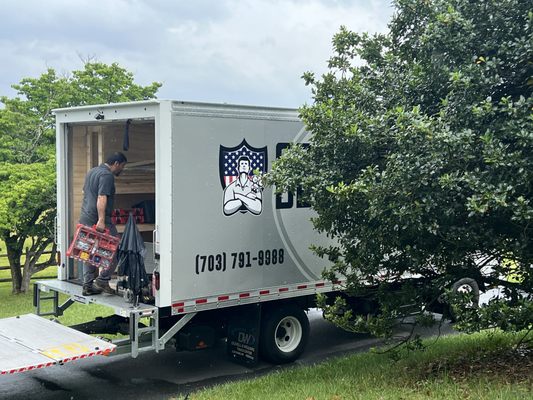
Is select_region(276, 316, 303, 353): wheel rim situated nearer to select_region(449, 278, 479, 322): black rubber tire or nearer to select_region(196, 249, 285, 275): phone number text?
select_region(196, 249, 285, 275): phone number text

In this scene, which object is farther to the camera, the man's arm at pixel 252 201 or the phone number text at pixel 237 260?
the man's arm at pixel 252 201

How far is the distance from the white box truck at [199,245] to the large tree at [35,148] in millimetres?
5729

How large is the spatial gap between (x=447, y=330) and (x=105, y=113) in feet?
21.0

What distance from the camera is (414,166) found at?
239 inches

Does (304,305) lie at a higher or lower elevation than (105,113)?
lower

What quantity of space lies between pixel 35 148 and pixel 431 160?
1389 cm

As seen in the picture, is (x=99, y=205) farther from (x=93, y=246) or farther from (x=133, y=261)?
(x=133, y=261)

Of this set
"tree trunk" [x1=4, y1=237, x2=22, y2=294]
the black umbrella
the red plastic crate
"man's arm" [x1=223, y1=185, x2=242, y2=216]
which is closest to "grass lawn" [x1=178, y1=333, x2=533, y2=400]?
the black umbrella

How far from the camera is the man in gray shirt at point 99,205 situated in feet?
28.7

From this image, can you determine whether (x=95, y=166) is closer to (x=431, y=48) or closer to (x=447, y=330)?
(x=431, y=48)

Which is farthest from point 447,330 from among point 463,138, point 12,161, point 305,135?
point 12,161

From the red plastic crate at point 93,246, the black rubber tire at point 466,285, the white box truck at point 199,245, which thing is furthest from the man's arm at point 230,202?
the black rubber tire at point 466,285

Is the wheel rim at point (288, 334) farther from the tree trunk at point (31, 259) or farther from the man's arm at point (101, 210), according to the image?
the tree trunk at point (31, 259)

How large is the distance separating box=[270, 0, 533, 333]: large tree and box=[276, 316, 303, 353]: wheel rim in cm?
158
